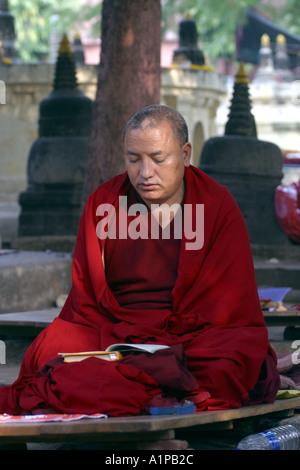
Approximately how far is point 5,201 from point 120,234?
11.2 metres

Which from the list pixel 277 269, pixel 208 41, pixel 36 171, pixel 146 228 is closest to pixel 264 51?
pixel 208 41

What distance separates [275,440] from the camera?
401 centimetres

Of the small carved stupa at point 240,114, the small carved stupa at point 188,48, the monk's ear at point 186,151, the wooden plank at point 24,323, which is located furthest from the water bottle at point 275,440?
the small carved stupa at point 188,48

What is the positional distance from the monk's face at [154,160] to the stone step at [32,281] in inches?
117

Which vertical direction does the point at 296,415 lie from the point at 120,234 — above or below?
below

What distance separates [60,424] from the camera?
3537 millimetres

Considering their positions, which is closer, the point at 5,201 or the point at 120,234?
the point at 120,234

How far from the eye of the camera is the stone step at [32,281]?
282 inches

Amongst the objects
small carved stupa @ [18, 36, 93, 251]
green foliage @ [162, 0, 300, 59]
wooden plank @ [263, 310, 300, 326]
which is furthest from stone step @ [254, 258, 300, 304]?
green foliage @ [162, 0, 300, 59]

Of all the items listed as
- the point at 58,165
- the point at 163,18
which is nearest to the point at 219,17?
the point at 163,18

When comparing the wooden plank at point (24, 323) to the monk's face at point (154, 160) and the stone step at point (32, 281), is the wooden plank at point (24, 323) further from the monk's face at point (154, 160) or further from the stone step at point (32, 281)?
the monk's face at point (154, 160)

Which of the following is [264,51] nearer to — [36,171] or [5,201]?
[5,201]

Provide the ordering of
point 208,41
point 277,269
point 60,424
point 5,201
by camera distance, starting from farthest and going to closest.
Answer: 1. point 208,41
2. point 5,201
3. point 277,269
4. point 60,424

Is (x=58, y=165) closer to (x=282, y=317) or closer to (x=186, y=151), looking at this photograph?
(x=282, y=317)
